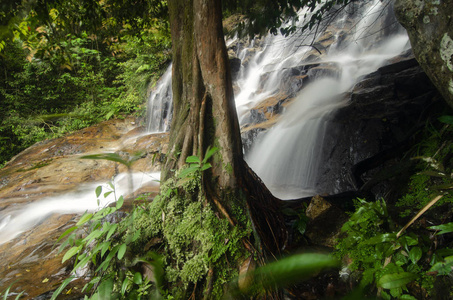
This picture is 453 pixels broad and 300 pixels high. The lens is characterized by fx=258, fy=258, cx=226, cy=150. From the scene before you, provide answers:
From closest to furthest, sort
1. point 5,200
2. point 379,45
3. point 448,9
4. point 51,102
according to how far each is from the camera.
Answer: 1. point 448,9
2. point 5,200
3. point 379,45
4. point 51,102

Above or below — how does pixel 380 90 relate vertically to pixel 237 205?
above

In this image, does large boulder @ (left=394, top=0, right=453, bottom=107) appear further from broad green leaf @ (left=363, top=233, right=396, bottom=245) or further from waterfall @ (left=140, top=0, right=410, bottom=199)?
broad green leaf @ (left=363, top=233, right=396, bottom=245)

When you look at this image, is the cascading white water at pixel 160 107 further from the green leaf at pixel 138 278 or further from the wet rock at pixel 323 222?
the green leaf at pixel 138 278

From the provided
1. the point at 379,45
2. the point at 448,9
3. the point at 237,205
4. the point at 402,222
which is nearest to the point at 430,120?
the point at 448,9

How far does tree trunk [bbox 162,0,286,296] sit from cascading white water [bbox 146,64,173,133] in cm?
735

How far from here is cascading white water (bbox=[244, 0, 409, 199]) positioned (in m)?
4.64

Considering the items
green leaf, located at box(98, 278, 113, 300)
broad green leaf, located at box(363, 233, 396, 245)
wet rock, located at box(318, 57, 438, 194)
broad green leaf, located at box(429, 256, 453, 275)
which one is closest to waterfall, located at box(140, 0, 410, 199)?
wet rock, located at box(318, 57, 438, 194)

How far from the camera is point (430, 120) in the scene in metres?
3.05

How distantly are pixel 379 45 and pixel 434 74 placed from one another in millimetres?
8862

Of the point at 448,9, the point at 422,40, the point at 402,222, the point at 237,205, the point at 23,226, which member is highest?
the point at 448,9

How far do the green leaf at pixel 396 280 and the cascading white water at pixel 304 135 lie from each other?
2913 millimetres

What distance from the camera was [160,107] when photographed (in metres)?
10.2

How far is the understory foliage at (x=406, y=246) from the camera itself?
4.59ft

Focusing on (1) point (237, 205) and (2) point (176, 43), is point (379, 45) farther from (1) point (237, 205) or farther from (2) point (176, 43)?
(1) point (237, 205)
